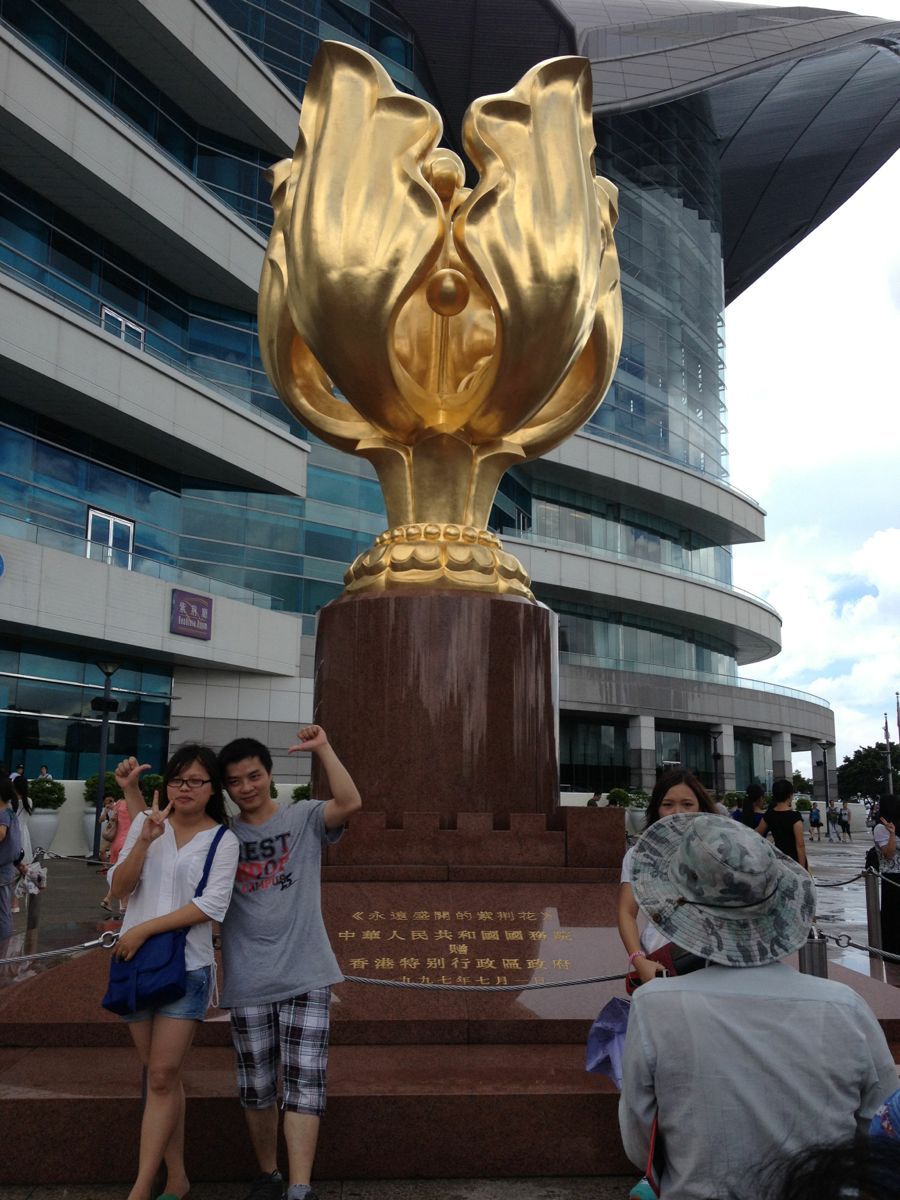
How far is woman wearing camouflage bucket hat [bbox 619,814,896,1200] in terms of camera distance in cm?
146

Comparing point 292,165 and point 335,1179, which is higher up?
point 292,165

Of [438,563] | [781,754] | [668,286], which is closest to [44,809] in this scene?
[438,563]

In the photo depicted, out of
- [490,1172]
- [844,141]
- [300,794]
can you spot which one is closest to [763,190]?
[844,141]

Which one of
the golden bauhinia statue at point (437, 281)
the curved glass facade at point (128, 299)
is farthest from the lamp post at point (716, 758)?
the golden bauhinia statue at point (437, 281)

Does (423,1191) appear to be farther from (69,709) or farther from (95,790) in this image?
(69,709)

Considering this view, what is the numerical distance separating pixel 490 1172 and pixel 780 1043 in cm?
173

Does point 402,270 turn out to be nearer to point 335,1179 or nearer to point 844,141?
point 335,1179

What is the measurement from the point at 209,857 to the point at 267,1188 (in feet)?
2.76

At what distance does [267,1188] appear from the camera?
255cm

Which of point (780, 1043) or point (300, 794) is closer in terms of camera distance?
point (780, 1043)

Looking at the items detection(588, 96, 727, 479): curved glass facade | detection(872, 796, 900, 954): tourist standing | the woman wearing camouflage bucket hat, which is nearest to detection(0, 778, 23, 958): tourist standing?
the woman wearing camouflage bucket hat

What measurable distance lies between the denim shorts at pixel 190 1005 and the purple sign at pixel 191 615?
16550mm

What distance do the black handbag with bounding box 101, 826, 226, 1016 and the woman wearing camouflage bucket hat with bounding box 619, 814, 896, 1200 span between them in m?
1.28

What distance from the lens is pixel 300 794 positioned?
15.9 meters
